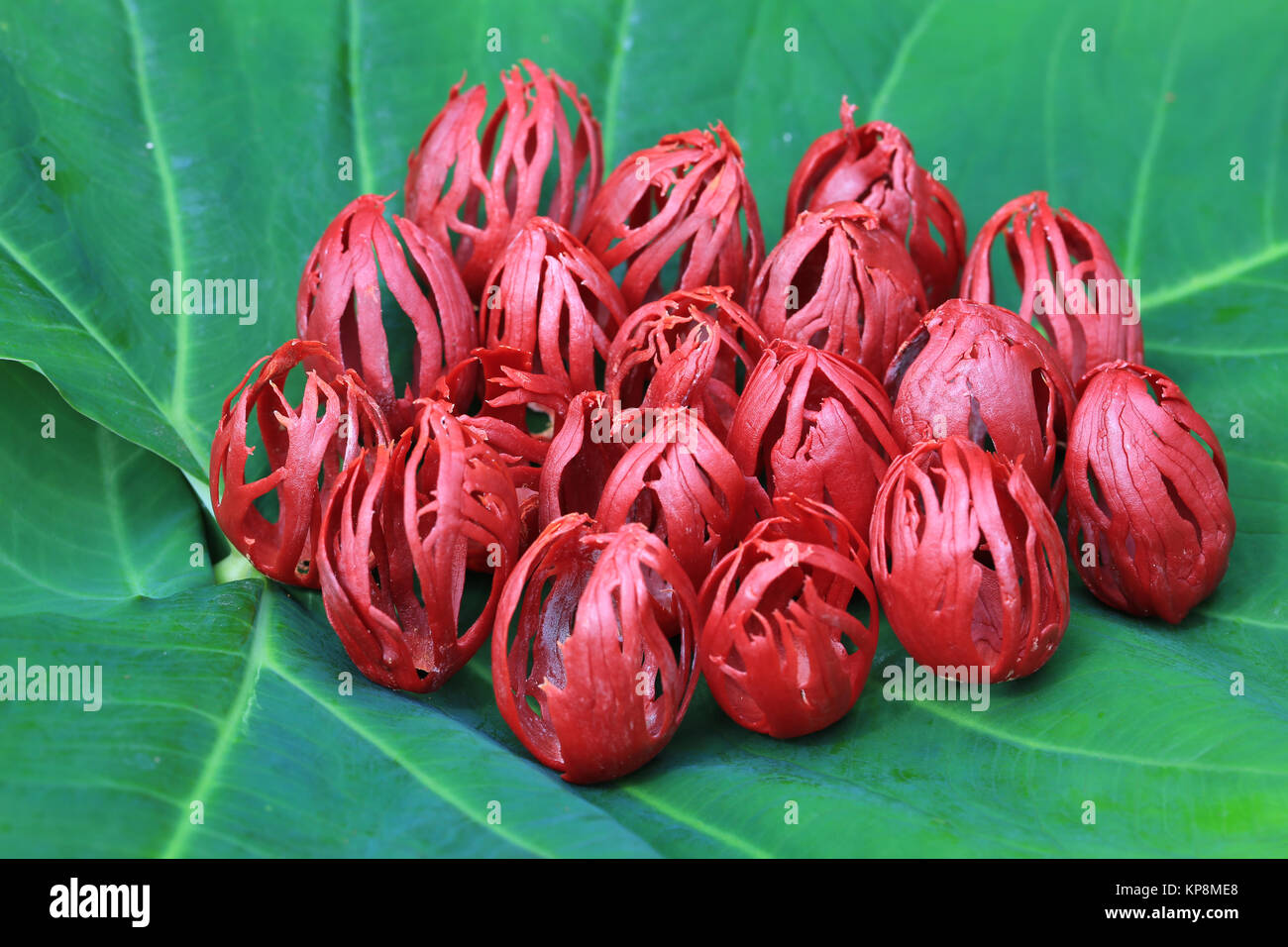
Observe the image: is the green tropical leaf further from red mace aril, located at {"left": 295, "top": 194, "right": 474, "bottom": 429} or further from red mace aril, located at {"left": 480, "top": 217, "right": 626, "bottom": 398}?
red mace aril, located at {"left": 480, "top": 217, "right": 626, "bottom": 398}

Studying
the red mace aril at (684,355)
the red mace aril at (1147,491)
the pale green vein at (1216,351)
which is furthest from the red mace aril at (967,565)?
the pale green vein at (1216,351)

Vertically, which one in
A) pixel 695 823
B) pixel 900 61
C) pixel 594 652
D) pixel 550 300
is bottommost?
pixel 695 823

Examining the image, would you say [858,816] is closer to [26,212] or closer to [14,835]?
[14,835]

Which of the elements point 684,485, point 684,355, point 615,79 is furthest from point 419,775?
point 615,79

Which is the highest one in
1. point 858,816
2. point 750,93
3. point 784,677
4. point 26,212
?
point 750,93

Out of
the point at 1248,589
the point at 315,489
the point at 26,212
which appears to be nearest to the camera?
the point at 315,489

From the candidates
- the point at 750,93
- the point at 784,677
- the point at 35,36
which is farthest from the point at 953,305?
the point at 35,36

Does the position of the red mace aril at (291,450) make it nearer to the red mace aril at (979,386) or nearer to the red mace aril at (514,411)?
the red mace aril at (514,411)

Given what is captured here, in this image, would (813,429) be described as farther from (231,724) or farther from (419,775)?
(231,724)
